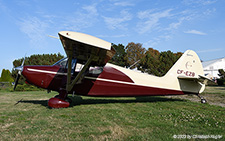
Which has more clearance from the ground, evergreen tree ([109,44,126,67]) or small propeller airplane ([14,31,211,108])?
evergreen tree ([109,44,126,67])

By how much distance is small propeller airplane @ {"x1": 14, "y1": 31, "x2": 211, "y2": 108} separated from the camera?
580cm

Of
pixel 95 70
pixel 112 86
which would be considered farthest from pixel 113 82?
pixel 95 70

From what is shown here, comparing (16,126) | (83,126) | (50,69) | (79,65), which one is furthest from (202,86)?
(16,126)

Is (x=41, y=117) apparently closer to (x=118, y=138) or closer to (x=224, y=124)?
(x=118, y=138)

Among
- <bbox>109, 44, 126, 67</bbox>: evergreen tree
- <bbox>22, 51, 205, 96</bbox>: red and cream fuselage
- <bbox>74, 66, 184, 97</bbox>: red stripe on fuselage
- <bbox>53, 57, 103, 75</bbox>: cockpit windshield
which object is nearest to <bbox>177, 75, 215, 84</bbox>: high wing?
<bbox>22, 51, 205, 96</bbox>: red and cream fuselage

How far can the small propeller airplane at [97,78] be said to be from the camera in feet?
19.0

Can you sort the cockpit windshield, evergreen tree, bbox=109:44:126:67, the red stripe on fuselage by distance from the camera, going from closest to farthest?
the cockpit windshield → the red stripe on fuselage → evergreen tree, bbox=109:44:126:67

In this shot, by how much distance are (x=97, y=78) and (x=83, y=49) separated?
1.83 metres

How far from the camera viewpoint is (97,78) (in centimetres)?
678

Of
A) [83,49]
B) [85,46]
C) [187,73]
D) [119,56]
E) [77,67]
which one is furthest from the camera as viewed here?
[119,56]

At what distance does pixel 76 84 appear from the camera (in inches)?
257

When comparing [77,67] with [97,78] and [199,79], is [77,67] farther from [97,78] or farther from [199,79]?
[199,79]

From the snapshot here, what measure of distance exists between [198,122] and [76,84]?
15.6 ft

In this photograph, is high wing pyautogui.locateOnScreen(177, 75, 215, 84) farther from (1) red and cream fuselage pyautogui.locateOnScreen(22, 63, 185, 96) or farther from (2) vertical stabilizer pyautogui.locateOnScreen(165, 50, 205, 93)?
(1) red and cream fuselage pyautogui.locateOnScreen(22, 63, 185, 96)
